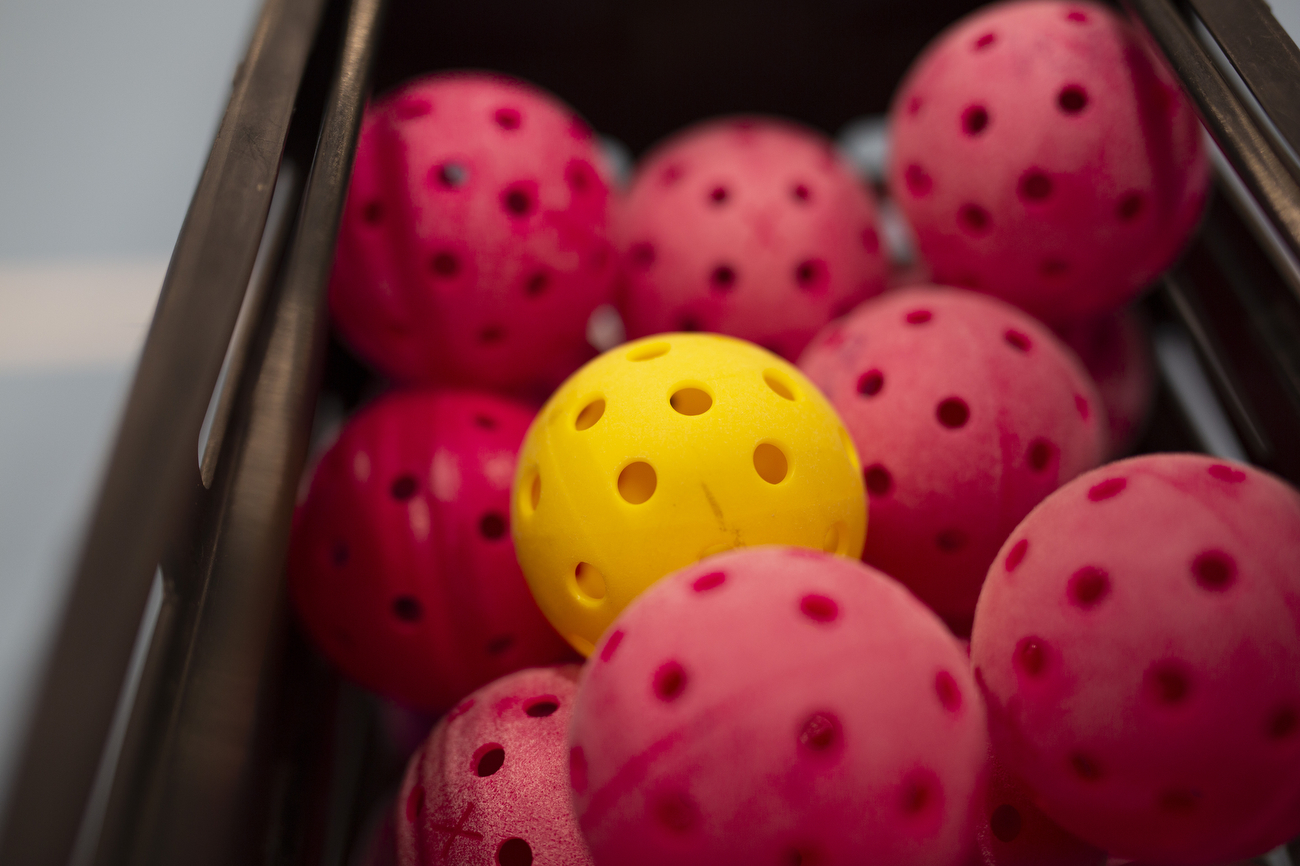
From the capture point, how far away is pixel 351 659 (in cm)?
85

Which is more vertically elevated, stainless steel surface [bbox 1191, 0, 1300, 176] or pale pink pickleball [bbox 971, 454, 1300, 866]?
stainless steel surface [bbox 1191, 0, 1300, 176]

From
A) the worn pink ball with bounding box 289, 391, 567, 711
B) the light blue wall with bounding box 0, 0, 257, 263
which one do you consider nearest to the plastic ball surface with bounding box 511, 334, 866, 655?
the worn pink ball with bounding box 289, 391, 567, 711

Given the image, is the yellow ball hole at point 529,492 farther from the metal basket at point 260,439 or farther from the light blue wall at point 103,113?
A: the light blue wall at point 103,113

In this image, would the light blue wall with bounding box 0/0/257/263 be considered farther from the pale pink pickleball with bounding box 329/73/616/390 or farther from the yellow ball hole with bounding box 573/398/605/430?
the yellow ball hole with bounding box 573/398/605/430

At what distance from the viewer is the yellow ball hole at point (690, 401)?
69 cm

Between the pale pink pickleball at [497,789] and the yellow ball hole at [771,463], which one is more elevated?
the yellow ball hole at [771,463]

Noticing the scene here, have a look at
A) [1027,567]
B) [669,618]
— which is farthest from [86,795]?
[1027,567]

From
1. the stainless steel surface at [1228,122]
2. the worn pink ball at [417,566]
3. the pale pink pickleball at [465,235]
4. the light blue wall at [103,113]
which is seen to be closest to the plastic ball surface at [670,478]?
the worn pink ball at [417,566]

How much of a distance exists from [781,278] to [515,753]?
57 cm

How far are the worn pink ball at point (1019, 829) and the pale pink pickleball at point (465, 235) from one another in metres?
0.58

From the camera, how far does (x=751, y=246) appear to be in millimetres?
1005

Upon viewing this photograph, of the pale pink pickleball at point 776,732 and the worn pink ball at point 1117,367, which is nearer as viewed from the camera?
the pale pink pickleball at point 776,732

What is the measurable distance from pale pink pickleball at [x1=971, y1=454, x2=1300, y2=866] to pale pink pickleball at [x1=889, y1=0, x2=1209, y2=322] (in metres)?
0.35

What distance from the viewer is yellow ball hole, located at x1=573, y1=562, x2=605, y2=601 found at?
2.28ft
